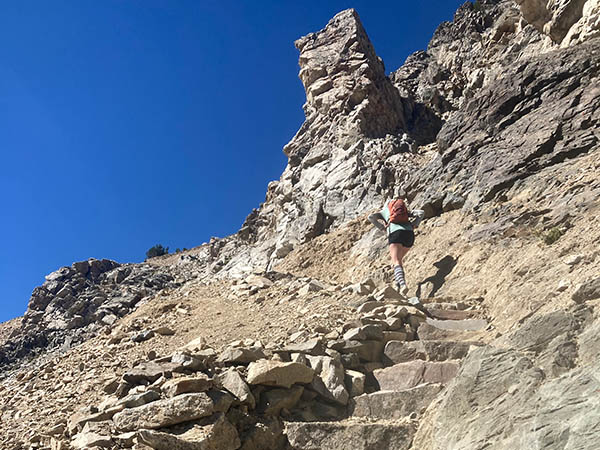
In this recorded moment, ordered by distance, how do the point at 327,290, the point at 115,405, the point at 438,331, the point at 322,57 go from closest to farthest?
the point at 115,405 < the point at 438,331 < the point at 327,290 < the point at 322,57

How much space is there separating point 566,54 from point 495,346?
541 inches

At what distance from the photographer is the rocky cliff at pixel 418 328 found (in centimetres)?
388

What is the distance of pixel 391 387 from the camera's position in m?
5.12

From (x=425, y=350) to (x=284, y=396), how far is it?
1950 millimetres

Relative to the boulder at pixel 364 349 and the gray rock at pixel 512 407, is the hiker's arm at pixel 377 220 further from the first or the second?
the gray rock at pixel 512 407

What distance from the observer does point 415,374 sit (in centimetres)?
506

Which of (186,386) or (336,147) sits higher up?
(336,147)

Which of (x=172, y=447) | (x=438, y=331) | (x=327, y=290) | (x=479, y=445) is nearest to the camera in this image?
(x=479, y=445)

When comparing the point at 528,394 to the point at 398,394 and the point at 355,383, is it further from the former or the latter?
the point at 355,383

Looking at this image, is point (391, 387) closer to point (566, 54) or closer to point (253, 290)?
point (253, 290)

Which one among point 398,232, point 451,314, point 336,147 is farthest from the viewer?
point 336,147

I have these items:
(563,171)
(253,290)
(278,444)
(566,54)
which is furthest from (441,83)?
(278,444)

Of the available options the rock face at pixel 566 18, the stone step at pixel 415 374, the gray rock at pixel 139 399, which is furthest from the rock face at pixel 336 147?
the gray rock at pixel 139 399

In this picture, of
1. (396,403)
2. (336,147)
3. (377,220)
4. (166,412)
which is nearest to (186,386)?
(166,412)
